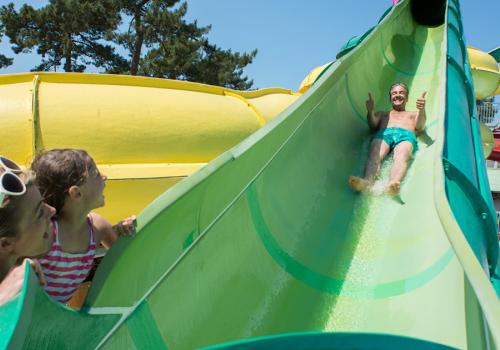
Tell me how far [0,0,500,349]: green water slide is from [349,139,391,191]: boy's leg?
0.20 feet

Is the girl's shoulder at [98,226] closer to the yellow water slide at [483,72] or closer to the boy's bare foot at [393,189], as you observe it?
the boy's bare foot at [393,189]

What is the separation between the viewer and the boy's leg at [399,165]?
2.36 metres

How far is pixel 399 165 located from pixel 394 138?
0.27 meters

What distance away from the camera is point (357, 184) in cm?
239

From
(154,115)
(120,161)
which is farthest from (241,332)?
(154,115)

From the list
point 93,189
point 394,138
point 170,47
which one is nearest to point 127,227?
point 93,189

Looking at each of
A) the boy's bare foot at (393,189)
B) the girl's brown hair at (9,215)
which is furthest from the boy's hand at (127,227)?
the boy's bare foot at (393,189)

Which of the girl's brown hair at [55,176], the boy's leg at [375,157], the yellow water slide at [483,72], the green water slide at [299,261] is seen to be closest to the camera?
the green water slide at [299,261]

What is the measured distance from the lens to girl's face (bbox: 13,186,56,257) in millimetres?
1037

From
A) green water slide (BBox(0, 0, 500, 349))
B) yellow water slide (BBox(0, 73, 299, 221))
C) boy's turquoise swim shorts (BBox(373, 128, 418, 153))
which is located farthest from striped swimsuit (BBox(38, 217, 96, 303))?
boy's turquoise swim shorts (BBox(373, 128, 418, 153))

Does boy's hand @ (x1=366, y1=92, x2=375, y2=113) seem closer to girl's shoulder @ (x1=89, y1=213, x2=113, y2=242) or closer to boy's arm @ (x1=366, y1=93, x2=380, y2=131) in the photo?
boy's arm @ (x1=366, y1=93, x2=380, y2=131)

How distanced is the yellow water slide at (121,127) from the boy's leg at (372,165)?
2.79ft

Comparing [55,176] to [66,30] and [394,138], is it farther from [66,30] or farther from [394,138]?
→ [66,30]

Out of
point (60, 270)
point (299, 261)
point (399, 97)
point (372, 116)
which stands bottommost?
point (299, 261)
